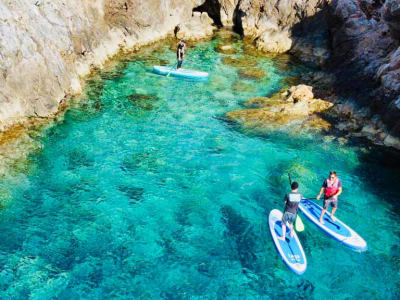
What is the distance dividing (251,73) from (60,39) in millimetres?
12866

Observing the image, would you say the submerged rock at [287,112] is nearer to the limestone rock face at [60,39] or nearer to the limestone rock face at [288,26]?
the limestone rock face at [288,26]

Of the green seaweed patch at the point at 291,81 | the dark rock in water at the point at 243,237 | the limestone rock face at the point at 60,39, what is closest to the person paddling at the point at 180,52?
the limestone rock face at the point at 60,39

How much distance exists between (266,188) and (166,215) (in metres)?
4.65

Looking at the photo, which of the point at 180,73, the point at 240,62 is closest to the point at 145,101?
the point at 180,73

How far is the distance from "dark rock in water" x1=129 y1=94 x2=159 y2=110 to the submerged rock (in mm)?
4462

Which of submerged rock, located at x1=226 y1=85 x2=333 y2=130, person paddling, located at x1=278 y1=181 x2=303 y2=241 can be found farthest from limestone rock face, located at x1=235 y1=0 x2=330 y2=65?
person paddling, located at x1=278 y1=181 x2=303 y2=241

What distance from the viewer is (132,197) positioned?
17047 mm

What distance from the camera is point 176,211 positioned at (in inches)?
647

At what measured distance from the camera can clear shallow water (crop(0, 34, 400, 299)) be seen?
13.4m

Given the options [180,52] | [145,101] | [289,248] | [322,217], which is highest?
[180,52]

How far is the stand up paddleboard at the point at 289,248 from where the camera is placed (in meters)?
13.8

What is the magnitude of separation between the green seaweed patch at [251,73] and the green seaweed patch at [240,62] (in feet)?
2.76

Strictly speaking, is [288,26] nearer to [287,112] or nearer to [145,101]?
[287,112]

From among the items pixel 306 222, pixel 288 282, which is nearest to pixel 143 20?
pixel 306 222
